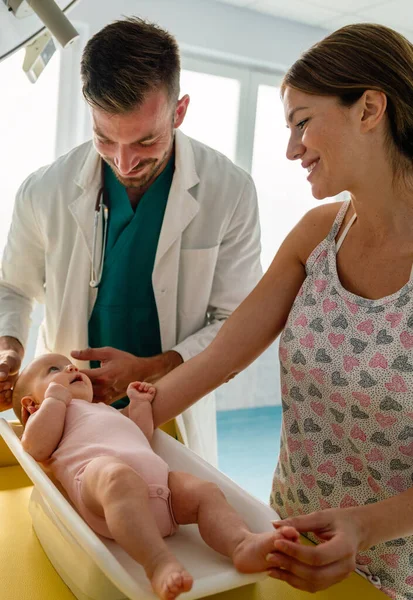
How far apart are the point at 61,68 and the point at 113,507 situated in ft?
11.6

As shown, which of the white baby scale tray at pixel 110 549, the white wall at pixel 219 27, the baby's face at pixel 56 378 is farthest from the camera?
the white wall at pixel 219 27

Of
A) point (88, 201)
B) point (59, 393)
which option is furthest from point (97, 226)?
point (59, 393)

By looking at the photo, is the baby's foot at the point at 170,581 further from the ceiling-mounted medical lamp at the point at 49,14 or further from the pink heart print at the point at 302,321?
the ceiling-mounted medical lamp at the point at 49,14

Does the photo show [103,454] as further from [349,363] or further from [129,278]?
[129,278]

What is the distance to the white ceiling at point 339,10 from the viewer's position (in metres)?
4.27

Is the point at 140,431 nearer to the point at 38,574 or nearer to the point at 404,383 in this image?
the point at 38,574

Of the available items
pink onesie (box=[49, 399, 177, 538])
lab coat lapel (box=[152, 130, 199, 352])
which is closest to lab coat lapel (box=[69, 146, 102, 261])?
lab coat lapel (box=[152, 130, 199, 352])

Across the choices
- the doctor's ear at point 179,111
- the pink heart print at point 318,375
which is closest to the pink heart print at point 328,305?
the pink heart print at point 318,375

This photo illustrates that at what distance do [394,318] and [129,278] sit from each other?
33.8 inches

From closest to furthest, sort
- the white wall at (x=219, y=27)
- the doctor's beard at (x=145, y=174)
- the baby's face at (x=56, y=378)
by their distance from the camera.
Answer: the baby's face at (x=56, y=378), the doctor's beard at (x=145, y=174), the white wall at (x=219, y=27)

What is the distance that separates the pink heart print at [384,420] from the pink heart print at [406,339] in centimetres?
11

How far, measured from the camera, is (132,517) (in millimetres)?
874

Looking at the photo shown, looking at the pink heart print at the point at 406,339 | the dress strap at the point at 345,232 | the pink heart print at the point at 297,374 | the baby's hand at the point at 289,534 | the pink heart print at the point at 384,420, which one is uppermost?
the dress strap at the point at 345,232

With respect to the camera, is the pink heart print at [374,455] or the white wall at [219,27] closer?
the pink heart print at [374,455]
